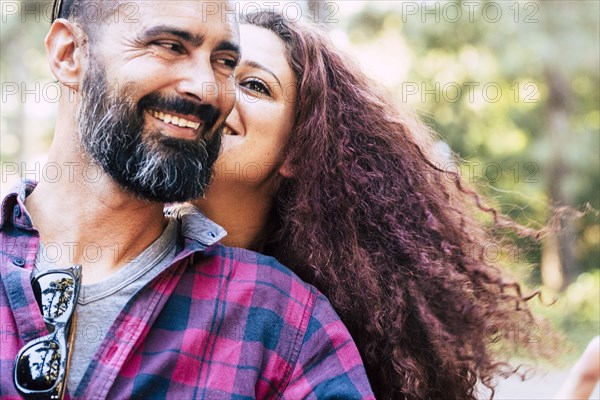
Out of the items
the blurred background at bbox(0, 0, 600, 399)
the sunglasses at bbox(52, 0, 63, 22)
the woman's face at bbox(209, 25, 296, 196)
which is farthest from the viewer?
the blurred background at bbox(0, 0, 600, 399)

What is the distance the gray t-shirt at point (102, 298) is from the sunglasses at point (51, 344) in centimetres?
4

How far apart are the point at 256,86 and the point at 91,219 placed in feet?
2.82

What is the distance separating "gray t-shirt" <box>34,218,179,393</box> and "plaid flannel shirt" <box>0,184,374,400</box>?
4cm

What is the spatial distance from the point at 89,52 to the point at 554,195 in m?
10.3

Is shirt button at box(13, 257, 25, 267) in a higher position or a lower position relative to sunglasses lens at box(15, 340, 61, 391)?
higher

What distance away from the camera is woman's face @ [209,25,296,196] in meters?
2.69

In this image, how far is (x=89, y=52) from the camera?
2172mm

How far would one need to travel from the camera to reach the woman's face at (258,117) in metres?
2.69

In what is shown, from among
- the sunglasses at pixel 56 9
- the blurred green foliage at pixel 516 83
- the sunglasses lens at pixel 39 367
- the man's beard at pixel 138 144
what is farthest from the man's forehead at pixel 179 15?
the blurred green foliage at pixel 516 83

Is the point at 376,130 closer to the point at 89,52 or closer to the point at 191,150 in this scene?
the point at 191,150

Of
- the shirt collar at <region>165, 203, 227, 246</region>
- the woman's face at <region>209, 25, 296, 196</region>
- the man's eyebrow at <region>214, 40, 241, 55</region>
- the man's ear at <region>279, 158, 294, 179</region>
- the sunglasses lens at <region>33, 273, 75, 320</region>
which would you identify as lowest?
the sunglasses lens at <region>33, 273, 75, 320</region>

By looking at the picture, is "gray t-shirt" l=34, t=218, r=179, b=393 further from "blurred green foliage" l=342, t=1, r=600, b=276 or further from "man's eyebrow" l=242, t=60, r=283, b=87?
"blurred green foliage" l=342, t=1, r=600, b=276

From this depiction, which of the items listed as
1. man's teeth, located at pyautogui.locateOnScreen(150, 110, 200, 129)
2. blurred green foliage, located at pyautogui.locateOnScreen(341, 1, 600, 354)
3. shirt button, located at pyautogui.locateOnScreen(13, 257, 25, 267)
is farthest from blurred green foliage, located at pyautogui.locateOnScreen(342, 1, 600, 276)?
shirt button, located at pyautogui.locateOnScreen(13, 257, 25, 267)

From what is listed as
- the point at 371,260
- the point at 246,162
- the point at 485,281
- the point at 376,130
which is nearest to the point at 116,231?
the point at 246,162
